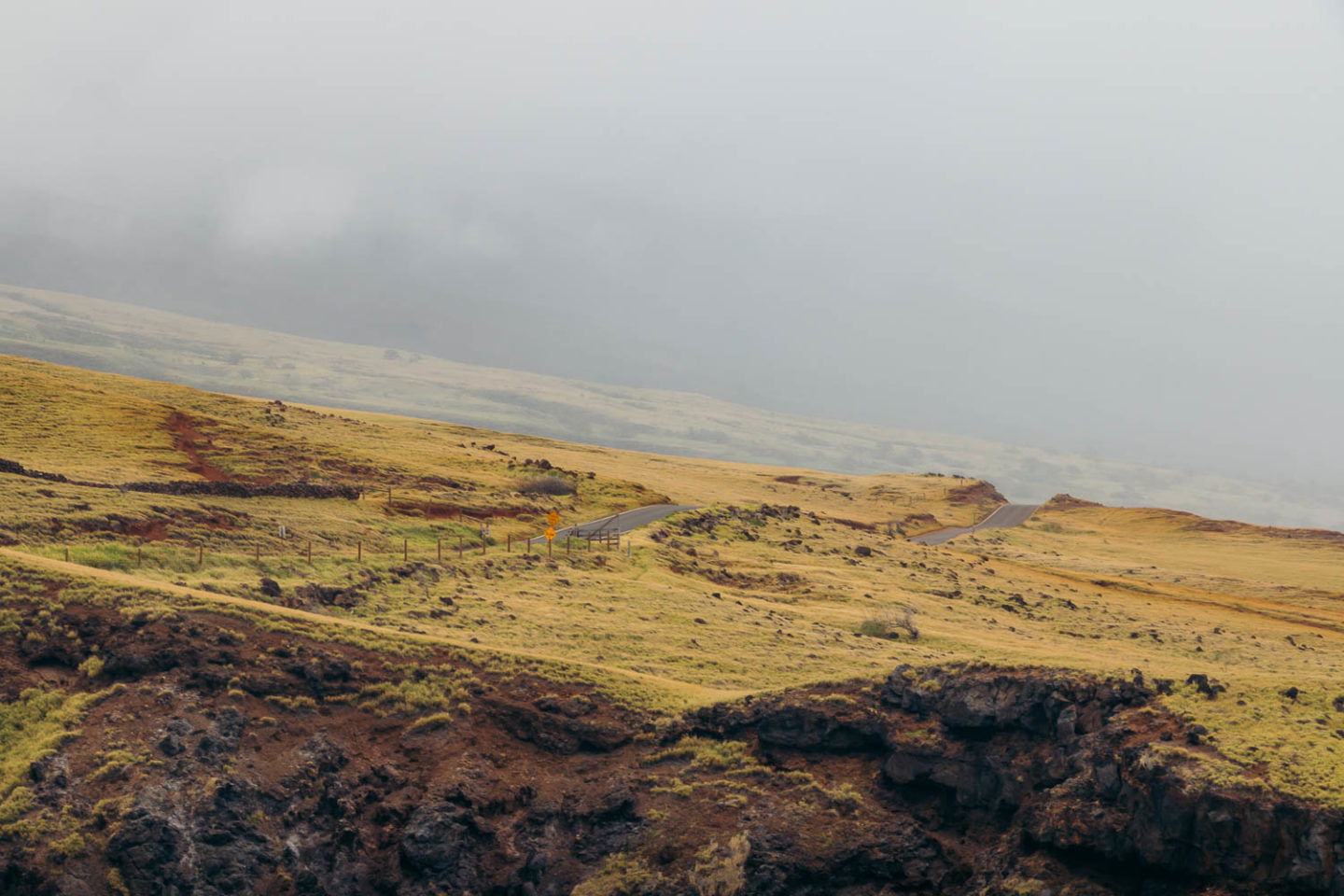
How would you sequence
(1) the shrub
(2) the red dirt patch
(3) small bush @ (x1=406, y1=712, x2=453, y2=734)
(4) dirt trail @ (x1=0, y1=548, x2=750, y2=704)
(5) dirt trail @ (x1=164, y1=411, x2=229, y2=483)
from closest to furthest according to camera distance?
(1) the shrub, (3) small bush @ (x1=406, y1=712, x2=453, y2=734), (4) dirt trail @ (x1=0, y1=548, x2=750, y2=704), (5) dirt trail @ (x1=164, y1=411, x2=229, y2=483), (2) the red dirt patch

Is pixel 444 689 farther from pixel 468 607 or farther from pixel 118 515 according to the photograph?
pixel 118 515

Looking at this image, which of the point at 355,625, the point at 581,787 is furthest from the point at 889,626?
the point at 355,625

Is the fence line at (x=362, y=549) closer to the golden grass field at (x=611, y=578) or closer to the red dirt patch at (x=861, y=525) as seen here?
the golden grass field at (x=611, y=578)

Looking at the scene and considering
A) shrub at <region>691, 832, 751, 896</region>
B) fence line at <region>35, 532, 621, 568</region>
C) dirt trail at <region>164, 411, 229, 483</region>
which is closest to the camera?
shrub at <region>691, 832, 751, 896</region>

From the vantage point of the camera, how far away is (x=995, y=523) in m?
139

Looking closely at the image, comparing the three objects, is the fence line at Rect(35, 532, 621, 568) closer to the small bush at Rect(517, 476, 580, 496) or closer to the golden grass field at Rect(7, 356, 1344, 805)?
the golden grass field at Rect(7, 356, 1344, 805)

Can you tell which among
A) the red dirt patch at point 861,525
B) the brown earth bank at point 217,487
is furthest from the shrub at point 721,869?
the red dirt patch at point 861,525

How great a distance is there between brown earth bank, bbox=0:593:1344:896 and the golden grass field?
2.04 m

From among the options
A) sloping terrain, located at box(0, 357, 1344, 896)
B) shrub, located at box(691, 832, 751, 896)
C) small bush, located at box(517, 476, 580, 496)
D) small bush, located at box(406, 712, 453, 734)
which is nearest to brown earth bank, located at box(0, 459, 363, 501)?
sloping terrain, located at box(0, 357, 1344, 896)

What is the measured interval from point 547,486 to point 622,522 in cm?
973

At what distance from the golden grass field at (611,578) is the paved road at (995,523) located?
180 inches

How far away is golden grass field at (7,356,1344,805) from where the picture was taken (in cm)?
3788

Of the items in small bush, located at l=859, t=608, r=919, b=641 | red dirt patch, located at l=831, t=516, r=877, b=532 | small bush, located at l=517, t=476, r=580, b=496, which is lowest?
small bush, located at l=859, t=608, r=919, b=641

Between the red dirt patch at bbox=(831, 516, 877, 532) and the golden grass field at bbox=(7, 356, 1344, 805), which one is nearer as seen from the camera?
the golden grass field at bbox=(7, 356, 1344, 805)
